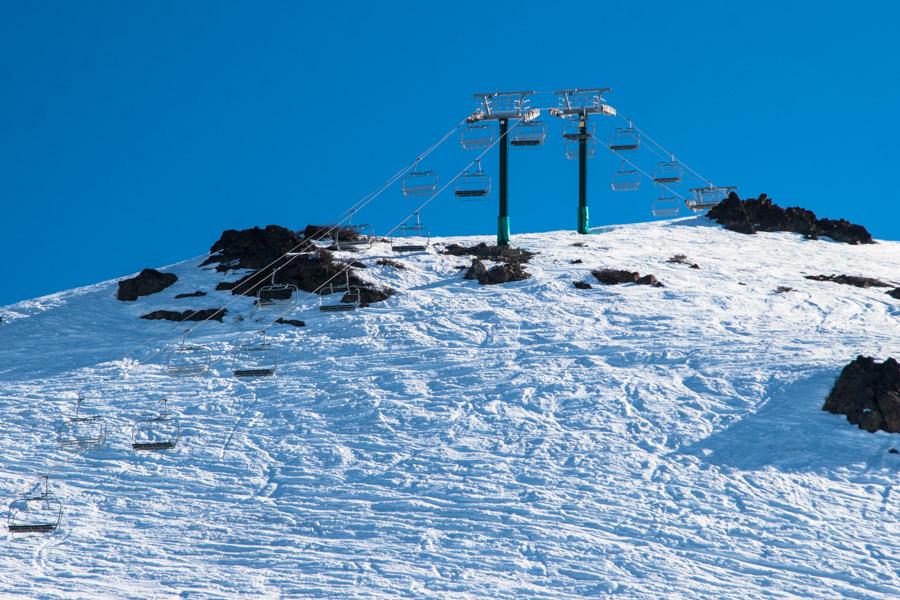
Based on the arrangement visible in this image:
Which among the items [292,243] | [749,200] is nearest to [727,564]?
[292,243]

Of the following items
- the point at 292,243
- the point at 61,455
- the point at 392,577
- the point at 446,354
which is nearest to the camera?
the point at 392,577

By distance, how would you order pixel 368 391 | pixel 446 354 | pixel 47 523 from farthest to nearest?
pixel 446 354, pixel 368 391, pixel 47 523

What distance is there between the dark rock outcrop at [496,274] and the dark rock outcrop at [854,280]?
9.67 metres

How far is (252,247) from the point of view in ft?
136

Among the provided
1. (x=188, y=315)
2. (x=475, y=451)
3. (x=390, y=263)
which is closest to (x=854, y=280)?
(x=390, y=263)

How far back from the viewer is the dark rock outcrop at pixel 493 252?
4050 cm

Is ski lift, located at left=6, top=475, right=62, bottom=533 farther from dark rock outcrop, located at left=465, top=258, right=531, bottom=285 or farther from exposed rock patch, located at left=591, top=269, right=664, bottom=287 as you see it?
exposed rock patch, located at left=591, top=269, right=664, bottom=287

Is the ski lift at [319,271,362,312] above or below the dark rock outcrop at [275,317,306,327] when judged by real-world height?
above

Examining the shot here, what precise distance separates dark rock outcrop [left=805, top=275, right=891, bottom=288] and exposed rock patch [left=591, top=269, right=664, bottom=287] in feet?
19.6

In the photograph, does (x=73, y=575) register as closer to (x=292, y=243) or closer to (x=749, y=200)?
(x=292, y=243)

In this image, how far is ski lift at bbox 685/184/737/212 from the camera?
4444 cm

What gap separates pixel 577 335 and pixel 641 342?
1.76 m

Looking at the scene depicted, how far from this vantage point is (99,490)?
24.7 metres

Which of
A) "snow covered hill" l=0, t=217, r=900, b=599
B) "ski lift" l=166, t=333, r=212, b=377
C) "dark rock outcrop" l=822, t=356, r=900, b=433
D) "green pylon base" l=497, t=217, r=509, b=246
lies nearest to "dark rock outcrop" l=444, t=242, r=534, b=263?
"green pylon base" l=497, t=217, r=509, b=246
